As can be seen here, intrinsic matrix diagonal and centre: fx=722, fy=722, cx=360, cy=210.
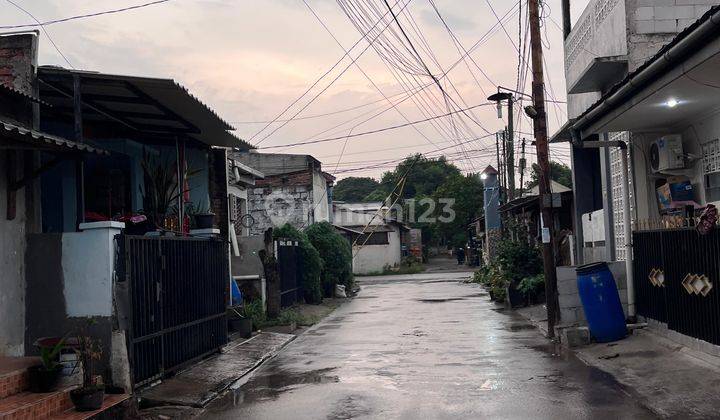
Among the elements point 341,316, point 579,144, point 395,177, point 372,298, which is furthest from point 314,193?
point 395,177

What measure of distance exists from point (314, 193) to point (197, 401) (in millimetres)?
31567

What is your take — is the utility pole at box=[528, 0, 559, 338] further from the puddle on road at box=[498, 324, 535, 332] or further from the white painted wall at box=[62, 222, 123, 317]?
the white painted wall at box=[62, 222, 123, 317]

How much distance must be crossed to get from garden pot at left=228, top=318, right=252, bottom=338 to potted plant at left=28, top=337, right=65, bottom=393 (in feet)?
26.1

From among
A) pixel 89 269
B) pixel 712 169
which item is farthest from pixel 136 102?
pixel 712 169

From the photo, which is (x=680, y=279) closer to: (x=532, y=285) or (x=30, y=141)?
(x=30, y=141)

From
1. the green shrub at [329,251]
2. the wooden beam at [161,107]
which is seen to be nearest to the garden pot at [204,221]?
the wooden beam at [161,107]

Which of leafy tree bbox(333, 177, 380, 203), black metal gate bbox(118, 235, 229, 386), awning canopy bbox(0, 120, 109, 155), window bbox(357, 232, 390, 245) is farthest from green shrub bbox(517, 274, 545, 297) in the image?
leafy tree bbox(333, 177, 380, 203)

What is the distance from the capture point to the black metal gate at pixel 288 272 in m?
21.3

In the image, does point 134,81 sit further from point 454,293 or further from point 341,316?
point 454,293

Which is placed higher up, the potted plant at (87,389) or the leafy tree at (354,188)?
the leafy tree at (354,188)

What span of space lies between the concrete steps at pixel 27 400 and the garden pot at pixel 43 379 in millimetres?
60

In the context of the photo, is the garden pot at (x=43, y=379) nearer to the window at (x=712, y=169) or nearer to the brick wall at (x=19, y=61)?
the brick wall at (x=19, y=61)

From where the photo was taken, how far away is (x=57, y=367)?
7582mm

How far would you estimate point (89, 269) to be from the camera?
883 centimetres
